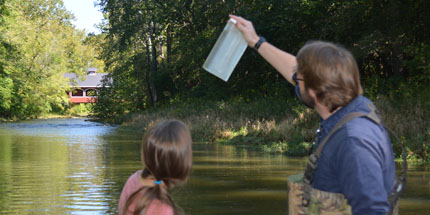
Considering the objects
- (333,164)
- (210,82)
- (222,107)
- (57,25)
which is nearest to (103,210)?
(333,164)

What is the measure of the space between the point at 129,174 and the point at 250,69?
21326mm

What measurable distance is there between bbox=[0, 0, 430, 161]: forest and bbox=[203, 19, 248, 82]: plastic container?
12.3m

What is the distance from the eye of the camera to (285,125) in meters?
20.8

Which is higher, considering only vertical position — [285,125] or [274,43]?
[274,43]

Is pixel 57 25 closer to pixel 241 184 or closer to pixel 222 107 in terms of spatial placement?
pixel 222 107

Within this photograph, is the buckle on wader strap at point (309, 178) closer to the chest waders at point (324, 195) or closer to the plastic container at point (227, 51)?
the chest waders at point (324, 195)

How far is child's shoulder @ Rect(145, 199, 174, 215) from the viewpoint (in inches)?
120

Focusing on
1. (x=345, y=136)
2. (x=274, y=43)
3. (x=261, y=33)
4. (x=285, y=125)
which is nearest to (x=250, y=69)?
(x=274, y=43)

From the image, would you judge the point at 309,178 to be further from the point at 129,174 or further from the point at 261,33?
the point at 261,33

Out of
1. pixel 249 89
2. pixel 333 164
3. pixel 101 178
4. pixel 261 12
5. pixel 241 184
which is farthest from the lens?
pixel 249 89

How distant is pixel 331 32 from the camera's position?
27594mm

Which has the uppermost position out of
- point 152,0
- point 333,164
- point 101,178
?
point 152,0

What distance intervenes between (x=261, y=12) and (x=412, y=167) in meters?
18.1

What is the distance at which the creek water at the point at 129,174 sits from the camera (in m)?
9.41
